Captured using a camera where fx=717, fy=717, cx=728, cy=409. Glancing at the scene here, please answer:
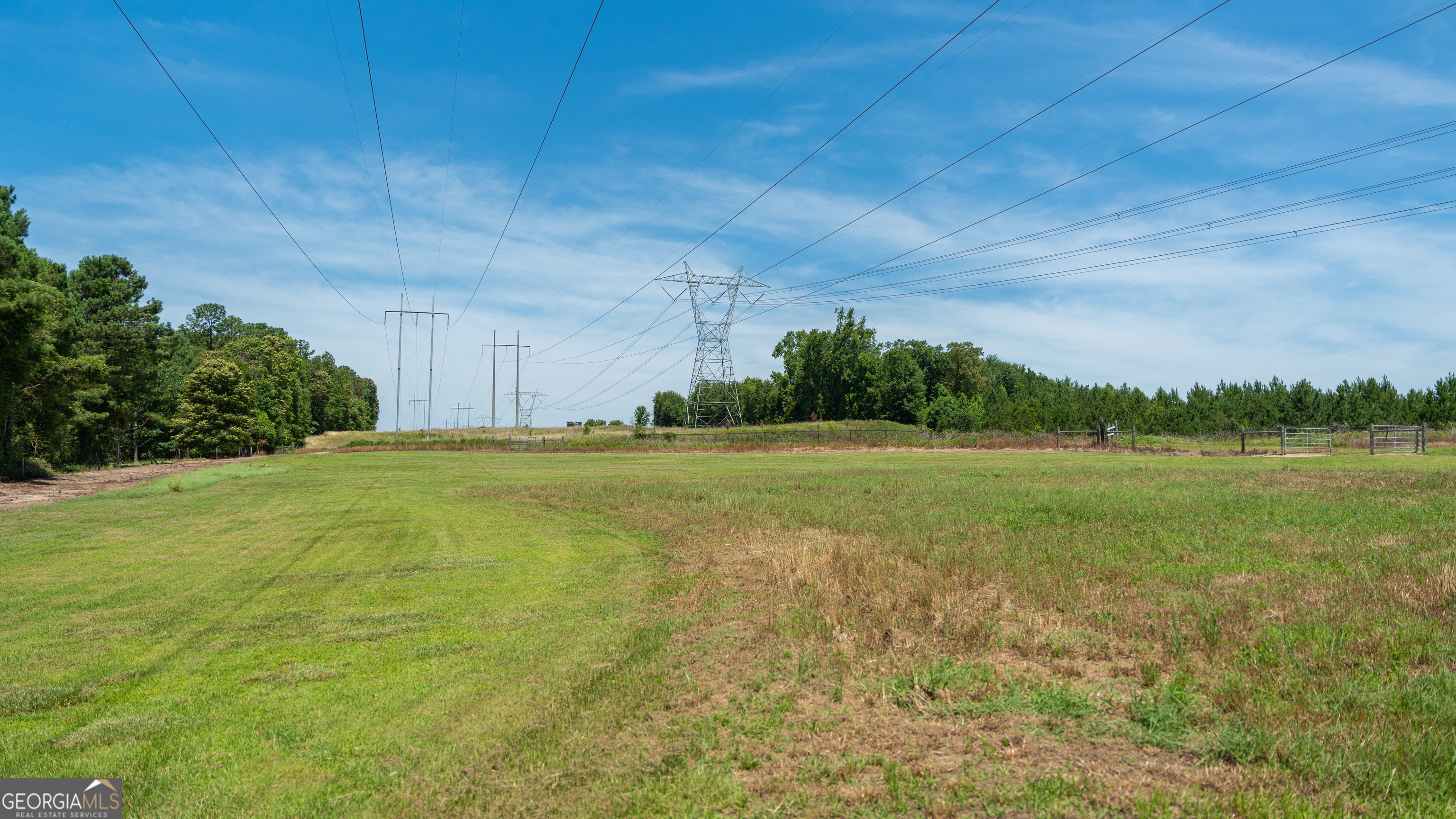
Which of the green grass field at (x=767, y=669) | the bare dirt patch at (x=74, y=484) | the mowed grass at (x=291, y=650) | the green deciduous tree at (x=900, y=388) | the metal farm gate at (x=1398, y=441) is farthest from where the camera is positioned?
the green deciduous tree at (x=900, y=388)

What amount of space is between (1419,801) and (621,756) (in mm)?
4671

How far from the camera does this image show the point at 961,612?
779cm

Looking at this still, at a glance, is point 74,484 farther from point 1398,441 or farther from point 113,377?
point 1398,441

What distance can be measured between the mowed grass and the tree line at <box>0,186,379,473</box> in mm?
Answer: 28164

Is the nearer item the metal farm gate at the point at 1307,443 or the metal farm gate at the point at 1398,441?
the metal farm gate at the point at 1398,441

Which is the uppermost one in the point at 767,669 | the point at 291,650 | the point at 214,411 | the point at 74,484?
the point at 214,411

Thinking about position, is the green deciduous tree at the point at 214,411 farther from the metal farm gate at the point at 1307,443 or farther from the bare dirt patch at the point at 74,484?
the metal farm gate at the point at 1307,443

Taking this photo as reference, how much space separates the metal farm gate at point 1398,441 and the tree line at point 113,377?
77.8m

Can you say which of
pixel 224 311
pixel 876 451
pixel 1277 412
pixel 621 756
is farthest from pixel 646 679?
pixel 224 311

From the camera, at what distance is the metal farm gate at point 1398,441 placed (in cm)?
4703

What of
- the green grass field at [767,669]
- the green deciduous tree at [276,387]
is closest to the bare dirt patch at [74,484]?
the green grass field at [767,669]

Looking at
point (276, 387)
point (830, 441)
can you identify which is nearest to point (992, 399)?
point (830, 441)

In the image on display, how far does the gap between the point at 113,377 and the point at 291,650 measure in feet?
213

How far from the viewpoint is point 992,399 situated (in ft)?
411
